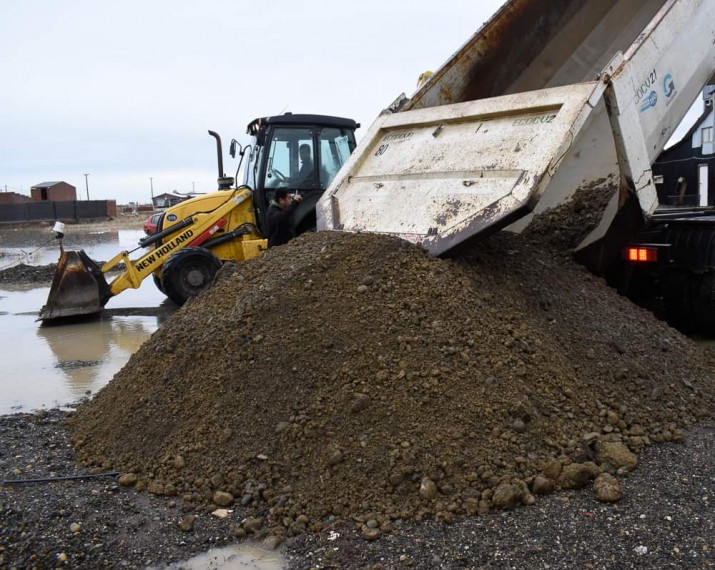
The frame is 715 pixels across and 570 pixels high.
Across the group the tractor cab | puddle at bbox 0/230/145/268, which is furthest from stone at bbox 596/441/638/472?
puddle at bbox 0/230/145/268

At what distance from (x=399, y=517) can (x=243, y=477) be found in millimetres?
→ 751

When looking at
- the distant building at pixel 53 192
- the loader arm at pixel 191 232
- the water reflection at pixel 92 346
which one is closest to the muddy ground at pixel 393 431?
the water reflection at pixel 92 346

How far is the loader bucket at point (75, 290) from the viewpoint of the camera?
26.3 ft

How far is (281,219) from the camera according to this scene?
732 cm

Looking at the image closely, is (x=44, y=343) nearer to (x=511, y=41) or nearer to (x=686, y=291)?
(x=511, y=41)

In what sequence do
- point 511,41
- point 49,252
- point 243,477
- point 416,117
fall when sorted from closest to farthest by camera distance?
point 243,477 < point 416,117 < point 511,41 < point 49,252

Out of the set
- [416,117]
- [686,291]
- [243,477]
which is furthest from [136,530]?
[686,291]

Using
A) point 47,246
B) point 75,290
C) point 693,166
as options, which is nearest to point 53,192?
point 47,246

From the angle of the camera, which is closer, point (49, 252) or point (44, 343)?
point (44, 343)

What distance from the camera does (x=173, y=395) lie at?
12.1ft

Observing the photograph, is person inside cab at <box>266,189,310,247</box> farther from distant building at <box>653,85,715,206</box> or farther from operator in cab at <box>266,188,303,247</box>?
distant building at <box>653,85,715,206</box>

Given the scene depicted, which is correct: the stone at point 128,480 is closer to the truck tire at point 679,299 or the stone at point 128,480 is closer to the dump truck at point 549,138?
the dump truck at point 549,138

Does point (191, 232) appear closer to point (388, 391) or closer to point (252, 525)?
point (388, 391)

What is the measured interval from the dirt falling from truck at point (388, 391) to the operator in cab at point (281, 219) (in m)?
2.90
